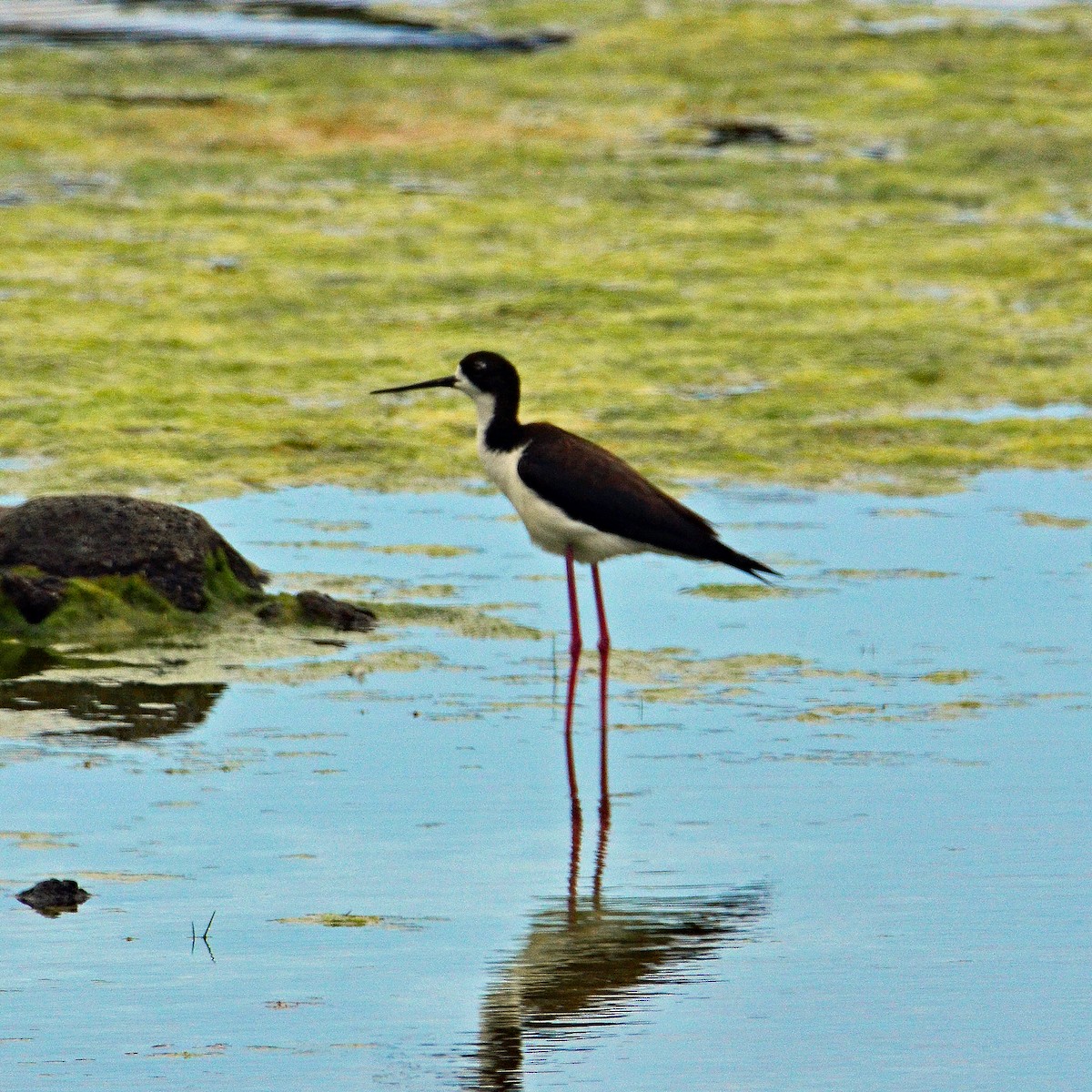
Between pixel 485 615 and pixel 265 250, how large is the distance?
6801 millimetres

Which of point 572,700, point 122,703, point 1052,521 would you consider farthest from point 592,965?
point 1052,521

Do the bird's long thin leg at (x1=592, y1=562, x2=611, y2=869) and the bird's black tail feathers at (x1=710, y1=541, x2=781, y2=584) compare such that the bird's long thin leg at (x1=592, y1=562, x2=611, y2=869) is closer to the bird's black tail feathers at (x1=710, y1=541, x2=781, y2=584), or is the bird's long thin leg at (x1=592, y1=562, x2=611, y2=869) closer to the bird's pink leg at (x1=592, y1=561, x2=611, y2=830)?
the bird's pink leg at (x1=592, y1=561, x2=611, y2=830)

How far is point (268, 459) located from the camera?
1037 centimetres

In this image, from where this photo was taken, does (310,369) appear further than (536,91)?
No

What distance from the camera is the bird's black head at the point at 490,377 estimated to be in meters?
7.86

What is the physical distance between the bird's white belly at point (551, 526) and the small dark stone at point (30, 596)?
143 cm

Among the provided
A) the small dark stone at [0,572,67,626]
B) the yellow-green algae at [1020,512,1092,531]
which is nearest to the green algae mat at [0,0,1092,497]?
the yellow-green algae at [1020,512,1092,531]

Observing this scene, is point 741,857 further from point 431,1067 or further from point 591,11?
point 591,11

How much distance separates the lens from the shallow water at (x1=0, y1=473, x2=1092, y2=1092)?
13.9 ft

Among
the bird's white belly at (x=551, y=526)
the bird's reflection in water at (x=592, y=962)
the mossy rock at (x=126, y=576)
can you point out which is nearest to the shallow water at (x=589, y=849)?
the bird's reflection in water at (x=592, y=962)

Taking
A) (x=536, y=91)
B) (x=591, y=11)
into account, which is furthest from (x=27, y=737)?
(x=591, y=11)

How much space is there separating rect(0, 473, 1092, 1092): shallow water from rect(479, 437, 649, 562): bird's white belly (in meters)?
0.32

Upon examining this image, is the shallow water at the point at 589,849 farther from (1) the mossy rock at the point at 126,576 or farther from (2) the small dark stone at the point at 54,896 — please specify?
(1) the mossy rock at the point at 126,576

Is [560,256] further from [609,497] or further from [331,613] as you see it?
[609,497]
